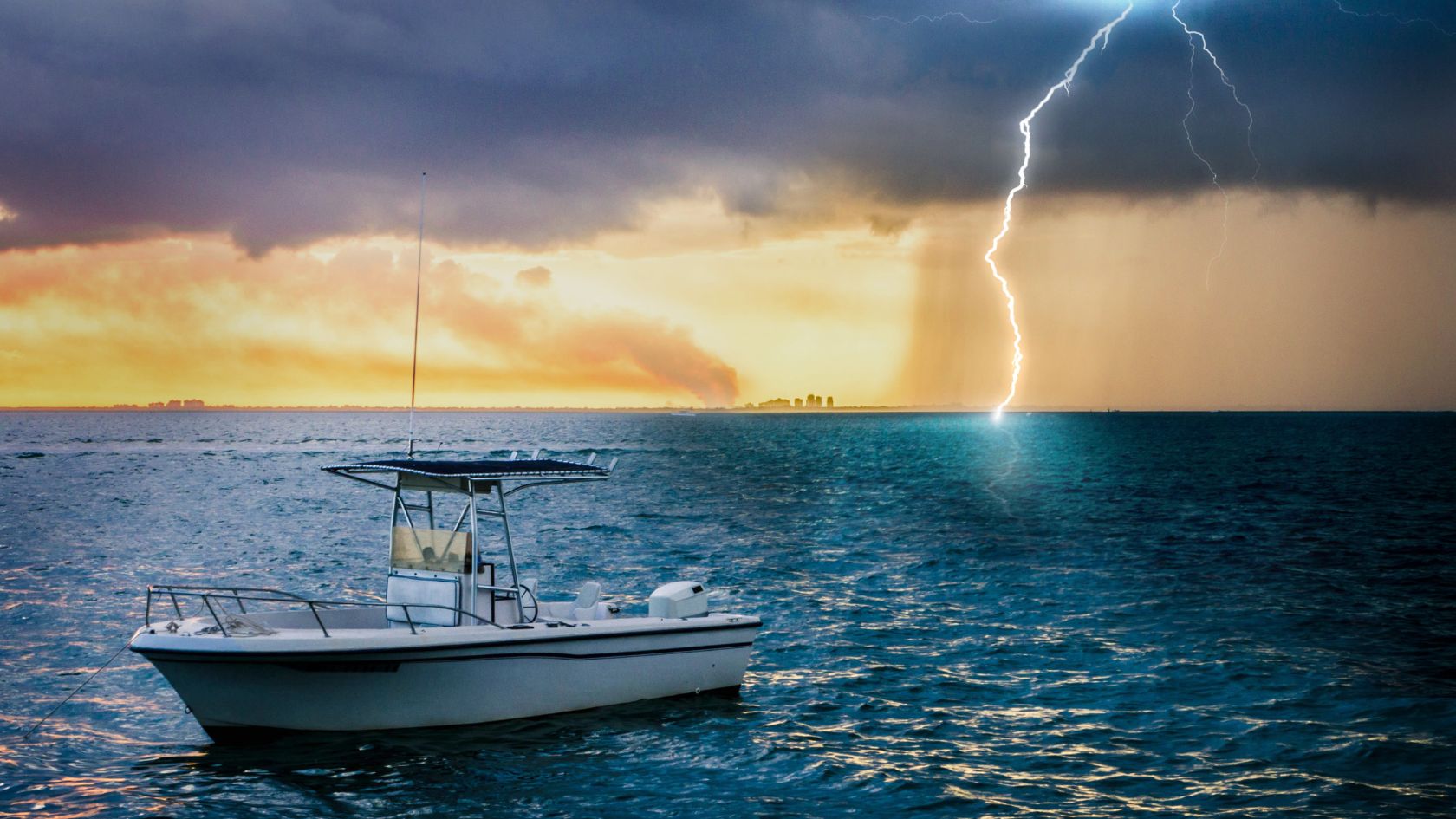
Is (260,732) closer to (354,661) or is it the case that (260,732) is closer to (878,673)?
(354,661)

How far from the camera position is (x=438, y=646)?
1449 centimetres

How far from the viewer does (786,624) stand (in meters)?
24.4

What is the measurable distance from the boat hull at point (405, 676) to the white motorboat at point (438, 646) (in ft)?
0.05

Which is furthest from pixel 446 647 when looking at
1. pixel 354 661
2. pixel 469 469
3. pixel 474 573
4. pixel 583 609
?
pixel 583 609

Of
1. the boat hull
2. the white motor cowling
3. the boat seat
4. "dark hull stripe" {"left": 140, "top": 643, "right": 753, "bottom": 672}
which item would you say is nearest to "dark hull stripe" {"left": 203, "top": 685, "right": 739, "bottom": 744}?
the boat hull

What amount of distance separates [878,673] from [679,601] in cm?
483

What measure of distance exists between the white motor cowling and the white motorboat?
2 cm

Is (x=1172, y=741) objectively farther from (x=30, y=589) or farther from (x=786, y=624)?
(x=30, y=589)

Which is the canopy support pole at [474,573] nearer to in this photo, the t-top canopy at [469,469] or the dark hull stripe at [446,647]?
the t-top canopy at [469,469]

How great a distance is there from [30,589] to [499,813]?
21.9 m

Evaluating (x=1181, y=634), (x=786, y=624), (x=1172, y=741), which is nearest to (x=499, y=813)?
(x=1172, y=741)

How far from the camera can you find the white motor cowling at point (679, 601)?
16.8 metres

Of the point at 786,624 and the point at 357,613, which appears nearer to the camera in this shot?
the point at 357,613

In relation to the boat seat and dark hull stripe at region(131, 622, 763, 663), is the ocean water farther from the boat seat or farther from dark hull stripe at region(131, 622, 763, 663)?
the boat seat
